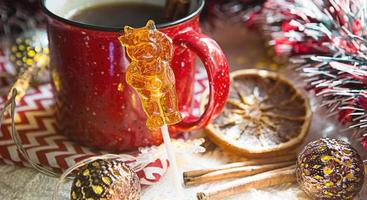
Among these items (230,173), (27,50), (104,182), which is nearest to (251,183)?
(230,173)

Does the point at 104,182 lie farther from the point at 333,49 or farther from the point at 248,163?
the point at 333,49

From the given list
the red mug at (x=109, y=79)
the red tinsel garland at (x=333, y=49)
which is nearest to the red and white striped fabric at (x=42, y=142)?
the red mug at (x=109, y=79)

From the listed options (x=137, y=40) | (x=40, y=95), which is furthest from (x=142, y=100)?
(x=40, y=95)

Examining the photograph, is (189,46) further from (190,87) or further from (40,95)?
(40,95)

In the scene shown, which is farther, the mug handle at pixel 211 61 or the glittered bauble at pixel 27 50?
the glittered bauble at pixel 27 50

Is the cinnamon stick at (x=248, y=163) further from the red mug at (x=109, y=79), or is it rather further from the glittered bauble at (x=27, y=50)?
the glittered bauble at (x=27, y=50)

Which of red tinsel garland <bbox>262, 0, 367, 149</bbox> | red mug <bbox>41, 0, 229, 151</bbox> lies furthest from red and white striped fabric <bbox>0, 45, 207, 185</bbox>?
red tinsel garland <bbox>262, 0, 367, 149</bbox>
